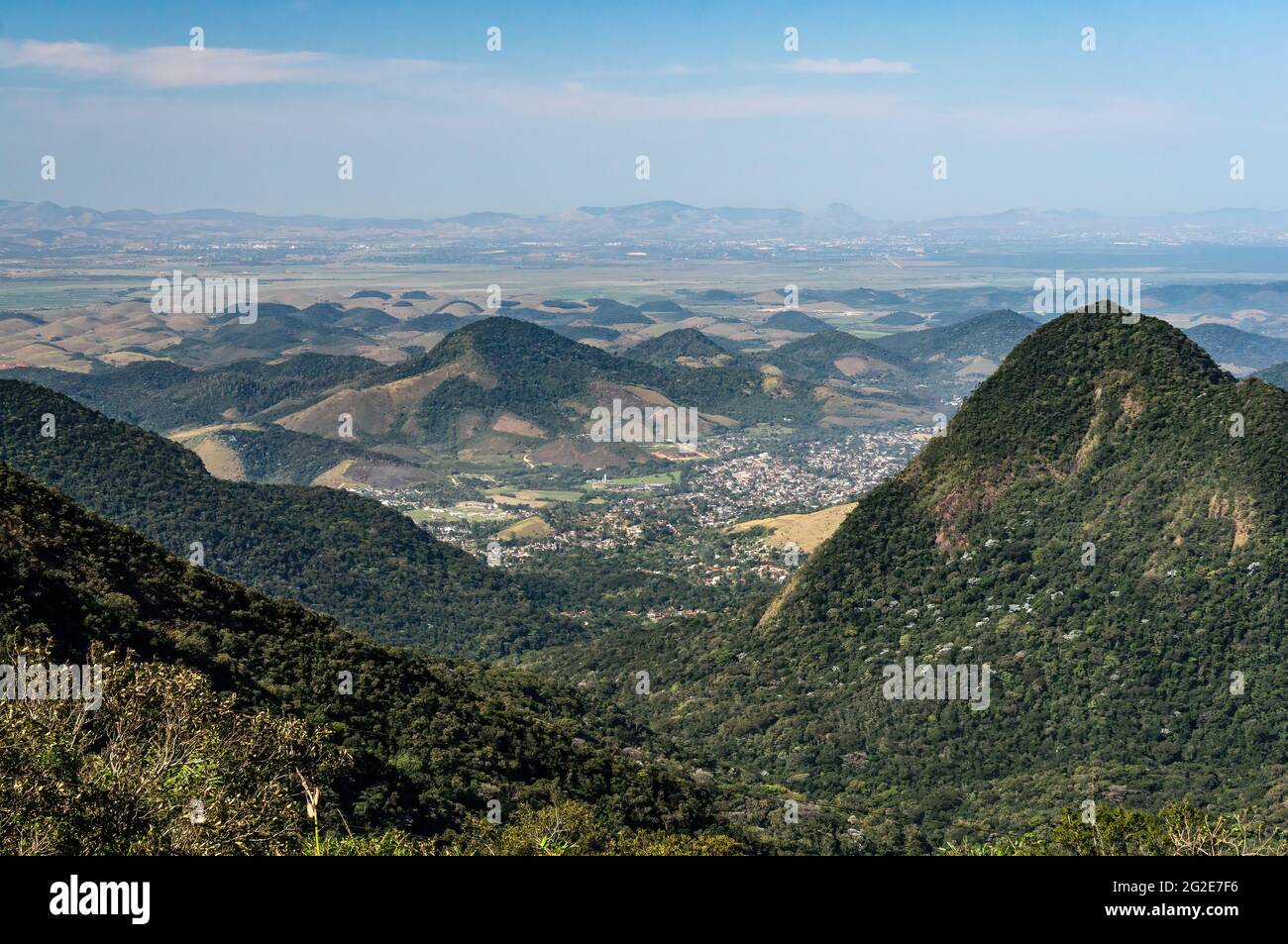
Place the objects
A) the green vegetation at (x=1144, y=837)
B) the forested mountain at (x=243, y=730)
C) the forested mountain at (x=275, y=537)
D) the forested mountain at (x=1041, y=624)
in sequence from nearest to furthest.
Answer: the forested mountain at (x=243, y=730) → the green vegetation at (x=1144, y=837) → the forested mountain at (x=1041, y=624) → the forested mountain at (x=275, y=537)

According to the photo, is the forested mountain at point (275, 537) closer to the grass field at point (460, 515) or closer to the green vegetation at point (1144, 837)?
the grass field at point (460, 515)

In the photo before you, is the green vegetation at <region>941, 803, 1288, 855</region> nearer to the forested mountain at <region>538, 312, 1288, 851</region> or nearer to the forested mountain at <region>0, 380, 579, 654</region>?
the forested mountain at <region>538, 312, 1288, 851</region>

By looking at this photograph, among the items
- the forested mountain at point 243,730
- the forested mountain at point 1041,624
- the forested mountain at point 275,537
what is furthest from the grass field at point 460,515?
the forested mountain at point 243,730

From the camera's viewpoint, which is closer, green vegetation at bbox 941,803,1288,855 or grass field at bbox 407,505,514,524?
green vegetation at bbox 941,803,1288,855

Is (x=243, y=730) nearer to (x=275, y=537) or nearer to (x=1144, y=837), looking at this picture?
(x=1144, y=837)

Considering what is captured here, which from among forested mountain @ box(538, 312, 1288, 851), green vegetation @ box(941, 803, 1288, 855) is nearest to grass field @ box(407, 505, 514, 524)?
forested mountain @ box(538, 312, 1288, 851)

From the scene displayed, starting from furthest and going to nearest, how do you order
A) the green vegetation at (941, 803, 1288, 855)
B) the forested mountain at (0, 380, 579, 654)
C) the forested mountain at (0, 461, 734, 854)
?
1. the forested mountain at (0, 380, 579, 654)
2. the green vegetation at (941, 803, 1288, 855)
3. the forested mountain at (0, 461, 734, 854)

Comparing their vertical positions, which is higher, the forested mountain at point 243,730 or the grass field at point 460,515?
the forested mountain at point 243,730
